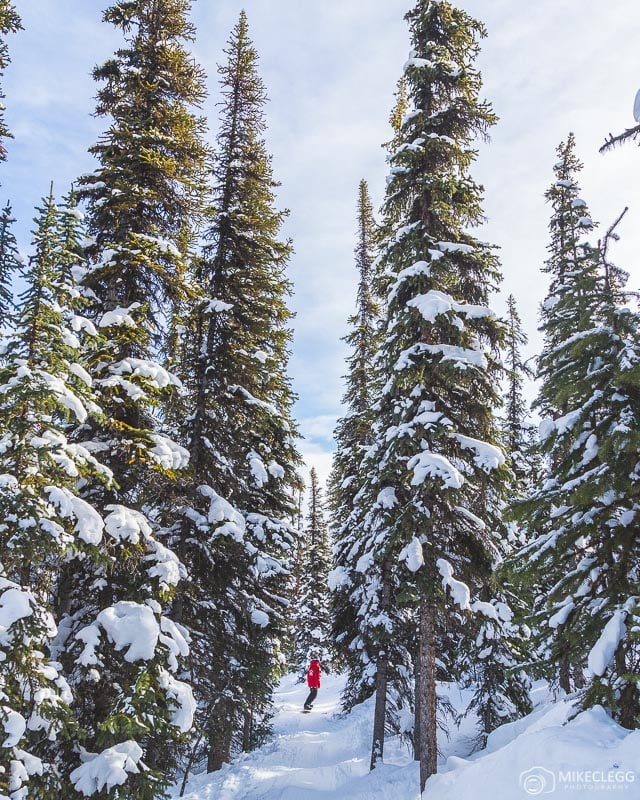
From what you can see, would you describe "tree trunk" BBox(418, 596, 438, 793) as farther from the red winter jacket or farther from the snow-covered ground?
the red winter jacket

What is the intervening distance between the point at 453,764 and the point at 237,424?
8.87 metres

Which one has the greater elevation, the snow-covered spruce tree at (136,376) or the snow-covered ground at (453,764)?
the snow-covered spruce tree at (136,376)

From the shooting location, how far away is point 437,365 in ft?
36.1

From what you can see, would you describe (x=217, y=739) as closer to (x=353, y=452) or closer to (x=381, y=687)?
(x=381, y=687)

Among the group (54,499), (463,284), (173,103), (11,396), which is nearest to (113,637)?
(54,499)

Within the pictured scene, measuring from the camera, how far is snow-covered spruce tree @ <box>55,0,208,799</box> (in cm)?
798

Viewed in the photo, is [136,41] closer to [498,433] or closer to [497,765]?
[498,433]

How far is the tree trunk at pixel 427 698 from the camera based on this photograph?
10016 millimetres

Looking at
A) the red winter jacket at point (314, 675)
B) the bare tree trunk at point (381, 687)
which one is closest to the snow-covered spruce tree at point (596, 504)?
the bare tree trunk at point (381, 687)

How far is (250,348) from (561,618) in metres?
9.21

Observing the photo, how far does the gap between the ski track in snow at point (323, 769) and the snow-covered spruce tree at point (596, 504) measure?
674 cm

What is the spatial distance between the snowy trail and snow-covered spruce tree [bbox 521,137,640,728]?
6709 millimetres

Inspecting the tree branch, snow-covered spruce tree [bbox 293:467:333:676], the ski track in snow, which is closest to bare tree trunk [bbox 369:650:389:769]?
the ski track in snow

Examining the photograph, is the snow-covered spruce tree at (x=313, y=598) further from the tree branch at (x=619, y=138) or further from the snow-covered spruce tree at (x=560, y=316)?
the tree branch at (x=619, y=138)
